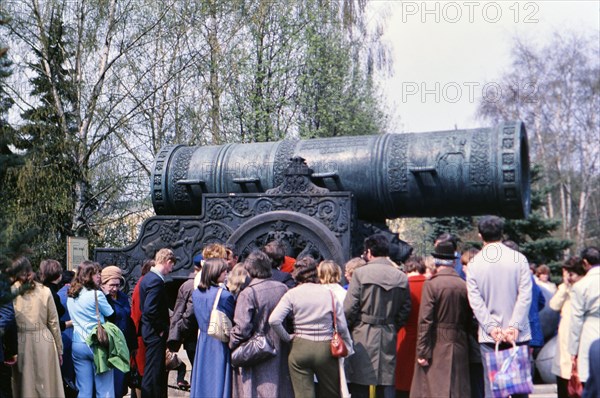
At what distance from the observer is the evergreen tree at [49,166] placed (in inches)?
742

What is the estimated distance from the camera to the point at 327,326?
23.1ft

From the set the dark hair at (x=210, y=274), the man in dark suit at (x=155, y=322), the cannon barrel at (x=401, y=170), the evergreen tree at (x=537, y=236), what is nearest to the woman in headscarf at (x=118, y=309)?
the man in dark suit at (x=155, y=322)

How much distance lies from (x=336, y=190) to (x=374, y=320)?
3.23 metres

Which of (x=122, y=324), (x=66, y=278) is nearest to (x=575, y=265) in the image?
(x=122, y=324)

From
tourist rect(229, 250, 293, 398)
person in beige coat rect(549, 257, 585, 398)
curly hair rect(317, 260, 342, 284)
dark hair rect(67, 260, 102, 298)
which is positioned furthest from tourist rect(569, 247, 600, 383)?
dark hair rect(67, 260, 102, 298)

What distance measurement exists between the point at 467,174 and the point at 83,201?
1230 centimetres

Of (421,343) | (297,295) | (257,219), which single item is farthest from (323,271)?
(257,219)

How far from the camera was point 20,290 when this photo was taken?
6.17m

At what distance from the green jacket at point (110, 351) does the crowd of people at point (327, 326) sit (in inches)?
0.4

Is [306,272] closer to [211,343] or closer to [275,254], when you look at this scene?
[211,343]

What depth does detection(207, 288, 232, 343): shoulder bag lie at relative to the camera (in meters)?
7.24

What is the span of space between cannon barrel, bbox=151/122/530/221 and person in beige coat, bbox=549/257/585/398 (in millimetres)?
1897

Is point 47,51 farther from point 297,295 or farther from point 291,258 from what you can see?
point 297,295

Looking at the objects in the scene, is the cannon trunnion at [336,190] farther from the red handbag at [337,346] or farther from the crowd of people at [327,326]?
the red handbag at [337,346]
